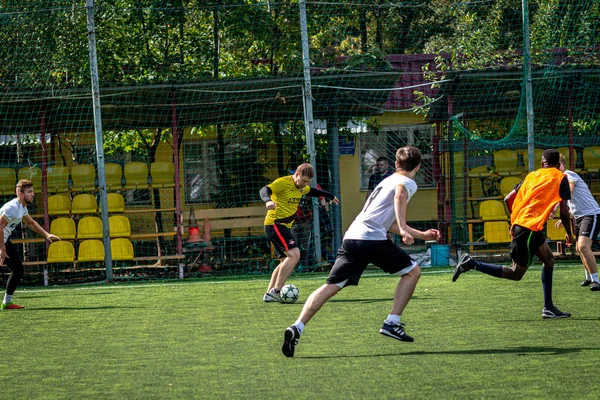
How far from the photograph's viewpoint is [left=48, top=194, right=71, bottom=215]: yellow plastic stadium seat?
17031 mm

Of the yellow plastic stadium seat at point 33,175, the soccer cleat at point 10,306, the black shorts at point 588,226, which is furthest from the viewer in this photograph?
the yellow plastic stadium seat at point 33,175

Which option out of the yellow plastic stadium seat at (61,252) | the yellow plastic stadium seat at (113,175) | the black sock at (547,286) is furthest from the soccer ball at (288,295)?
the yellow plastic stadium seat at (113,175)

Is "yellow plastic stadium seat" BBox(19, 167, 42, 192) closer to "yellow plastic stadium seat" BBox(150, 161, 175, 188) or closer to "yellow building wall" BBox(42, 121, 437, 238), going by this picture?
"yellow plastic stadium seat" BBox(150, 161, 175, 188)

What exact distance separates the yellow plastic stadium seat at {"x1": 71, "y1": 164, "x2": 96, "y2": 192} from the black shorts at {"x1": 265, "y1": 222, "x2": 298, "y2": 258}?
7.04 m

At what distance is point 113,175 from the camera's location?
1769cm

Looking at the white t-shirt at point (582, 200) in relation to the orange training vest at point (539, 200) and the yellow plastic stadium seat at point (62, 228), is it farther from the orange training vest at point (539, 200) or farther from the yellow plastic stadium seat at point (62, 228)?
the yellow plastic stadium seat at point (62, 228)

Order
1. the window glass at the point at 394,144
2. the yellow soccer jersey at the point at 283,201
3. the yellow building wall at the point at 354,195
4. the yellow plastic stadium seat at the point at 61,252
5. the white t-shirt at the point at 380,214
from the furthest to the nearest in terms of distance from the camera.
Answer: the window glass at the point at 394,144, the yellow building wall at the point at 354,195, the yellow plastic stadium seat at the point at 61,252, the yellow soccer jersey at the point at 283,201, the white t-shirt at the point at 380,214

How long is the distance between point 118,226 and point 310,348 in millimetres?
9675

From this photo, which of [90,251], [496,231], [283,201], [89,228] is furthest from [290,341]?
[496,231]

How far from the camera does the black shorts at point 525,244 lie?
8.84 metres

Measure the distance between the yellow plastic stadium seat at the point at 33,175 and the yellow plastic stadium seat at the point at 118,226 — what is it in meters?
1.94

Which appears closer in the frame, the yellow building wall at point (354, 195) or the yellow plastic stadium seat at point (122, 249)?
the yellow plastic stadium seat at point (122, 249)

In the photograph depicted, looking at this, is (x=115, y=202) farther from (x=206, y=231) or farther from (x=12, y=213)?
(x=12, y=213)

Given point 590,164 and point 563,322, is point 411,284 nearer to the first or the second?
point 563,322
